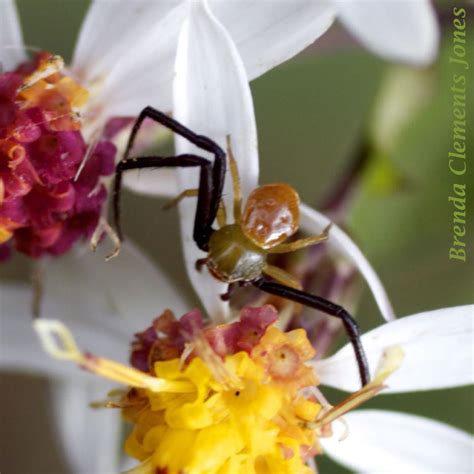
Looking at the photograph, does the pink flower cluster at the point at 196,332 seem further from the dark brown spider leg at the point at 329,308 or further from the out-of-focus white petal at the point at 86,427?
the out-of-focus white petal at the point at 86,427

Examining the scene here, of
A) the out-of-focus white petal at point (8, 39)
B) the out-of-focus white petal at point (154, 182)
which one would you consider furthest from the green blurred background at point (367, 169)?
the out-of-focus white petal at point (8, 39)

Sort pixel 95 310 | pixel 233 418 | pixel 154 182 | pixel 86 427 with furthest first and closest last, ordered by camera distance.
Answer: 1. pixel 86 427
2. pixel 95 310
3. pixel 154 182
4. pixel 233 418

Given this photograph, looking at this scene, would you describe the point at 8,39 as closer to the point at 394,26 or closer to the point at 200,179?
the point at 200,179

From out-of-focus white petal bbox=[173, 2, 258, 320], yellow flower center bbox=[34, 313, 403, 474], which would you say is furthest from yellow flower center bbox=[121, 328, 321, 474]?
out-of-focus white petal bbox=[173, 2, 258, 320]

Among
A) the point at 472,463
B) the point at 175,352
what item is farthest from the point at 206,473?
the point at 472,463

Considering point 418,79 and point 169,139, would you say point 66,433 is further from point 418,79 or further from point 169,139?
point 418,79

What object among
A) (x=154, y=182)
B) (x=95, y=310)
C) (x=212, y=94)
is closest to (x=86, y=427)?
(x=95, y=310)
